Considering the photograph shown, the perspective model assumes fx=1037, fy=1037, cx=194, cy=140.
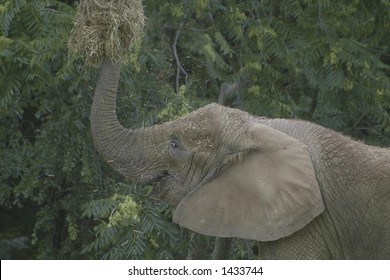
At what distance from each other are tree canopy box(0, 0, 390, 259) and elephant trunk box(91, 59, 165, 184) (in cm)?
78

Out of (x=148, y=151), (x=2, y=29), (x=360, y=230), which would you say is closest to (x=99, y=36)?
(x=148, y=151)

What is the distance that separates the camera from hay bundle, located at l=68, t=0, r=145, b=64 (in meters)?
7.78

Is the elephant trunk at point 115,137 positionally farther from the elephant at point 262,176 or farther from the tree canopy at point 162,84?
the tree canopy at point 162,84

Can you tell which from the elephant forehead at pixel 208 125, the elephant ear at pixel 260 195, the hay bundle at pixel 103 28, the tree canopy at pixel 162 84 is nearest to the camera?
the elephant ear at pixel 260 195

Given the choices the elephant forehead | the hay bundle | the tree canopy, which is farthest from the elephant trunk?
the tree canopy

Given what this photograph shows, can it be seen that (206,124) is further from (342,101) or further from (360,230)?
(342,101)

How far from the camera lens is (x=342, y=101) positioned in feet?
34.2

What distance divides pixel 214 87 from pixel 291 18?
118 cm

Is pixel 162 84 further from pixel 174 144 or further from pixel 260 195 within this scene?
pixel 260 195

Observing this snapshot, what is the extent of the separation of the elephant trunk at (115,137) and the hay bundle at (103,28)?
114 mm

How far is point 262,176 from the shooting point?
7.48 metres

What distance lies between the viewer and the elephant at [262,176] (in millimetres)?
7395

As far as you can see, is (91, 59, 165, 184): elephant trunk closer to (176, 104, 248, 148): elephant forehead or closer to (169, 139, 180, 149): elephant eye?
(169, 139, 180, 149): elephant eye

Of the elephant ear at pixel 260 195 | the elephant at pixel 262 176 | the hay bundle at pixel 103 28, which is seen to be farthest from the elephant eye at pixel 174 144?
the hay bundle at pixel 103 28
